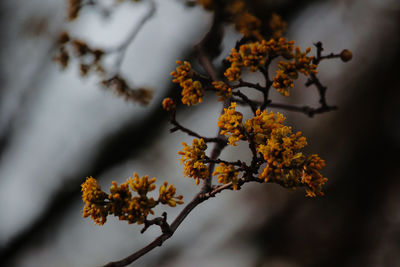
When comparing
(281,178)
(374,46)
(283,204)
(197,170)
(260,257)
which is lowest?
(260,257)

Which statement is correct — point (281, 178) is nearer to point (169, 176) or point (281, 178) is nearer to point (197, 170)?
point (197, 170)

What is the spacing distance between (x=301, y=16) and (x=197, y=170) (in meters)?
1.49


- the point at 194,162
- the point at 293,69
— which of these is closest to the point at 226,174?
the point at 194,162

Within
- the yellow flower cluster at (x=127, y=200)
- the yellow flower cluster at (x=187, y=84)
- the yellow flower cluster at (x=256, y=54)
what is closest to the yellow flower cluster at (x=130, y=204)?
the yellow flower cluster at (x=127, y=200)

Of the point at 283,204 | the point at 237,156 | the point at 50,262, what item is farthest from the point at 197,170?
the point at 50,262

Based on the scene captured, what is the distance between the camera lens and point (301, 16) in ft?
6.12

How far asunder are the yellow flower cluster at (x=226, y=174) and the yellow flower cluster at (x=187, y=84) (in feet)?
0.55

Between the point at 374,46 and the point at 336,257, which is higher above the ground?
the point at 374,46

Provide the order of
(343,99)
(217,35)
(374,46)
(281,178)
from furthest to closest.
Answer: (343,99) → (374,46) → (217,35) → (281,178)

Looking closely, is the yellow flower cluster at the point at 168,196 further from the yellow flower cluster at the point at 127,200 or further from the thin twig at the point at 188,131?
the thin twig at the point at 188,131

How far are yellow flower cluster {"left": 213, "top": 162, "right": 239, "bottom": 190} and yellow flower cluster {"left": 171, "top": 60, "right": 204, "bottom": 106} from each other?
17cm

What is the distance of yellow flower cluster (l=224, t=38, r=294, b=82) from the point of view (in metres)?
0.77

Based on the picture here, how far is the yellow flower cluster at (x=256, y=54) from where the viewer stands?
77 centimetres

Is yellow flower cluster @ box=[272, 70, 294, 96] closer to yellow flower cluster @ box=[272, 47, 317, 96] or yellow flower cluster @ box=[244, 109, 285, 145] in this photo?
yellow flower cluster @ box=[272, 47, 317, 96]
